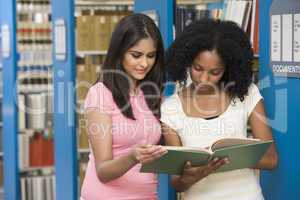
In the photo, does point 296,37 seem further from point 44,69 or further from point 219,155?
point 44,69

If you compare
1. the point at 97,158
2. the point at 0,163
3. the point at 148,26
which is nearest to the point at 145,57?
the point at 148,26

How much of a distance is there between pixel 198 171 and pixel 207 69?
0.32 metres

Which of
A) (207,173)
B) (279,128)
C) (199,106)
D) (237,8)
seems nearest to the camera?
(207,173)

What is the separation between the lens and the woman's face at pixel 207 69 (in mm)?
1687

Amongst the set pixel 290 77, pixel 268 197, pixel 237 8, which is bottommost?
pixel 268 197

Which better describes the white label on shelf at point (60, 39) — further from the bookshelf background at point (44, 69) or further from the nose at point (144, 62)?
the nose at point (144, 62)

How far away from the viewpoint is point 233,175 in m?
1.71

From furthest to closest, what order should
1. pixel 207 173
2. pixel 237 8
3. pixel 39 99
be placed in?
pixel 39 99 < pixel 237 8 < pixel 207 173

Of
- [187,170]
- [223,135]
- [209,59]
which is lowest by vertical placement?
[187,170]

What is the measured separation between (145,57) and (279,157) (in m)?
0.59

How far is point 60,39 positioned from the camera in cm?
338

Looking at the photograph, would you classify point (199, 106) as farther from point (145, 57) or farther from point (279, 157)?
point (279, 157)

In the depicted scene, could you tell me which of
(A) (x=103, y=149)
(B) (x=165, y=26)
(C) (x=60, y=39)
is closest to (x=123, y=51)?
(A) (x=103, y=149)

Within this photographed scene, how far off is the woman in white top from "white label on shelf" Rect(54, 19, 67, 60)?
167cm
